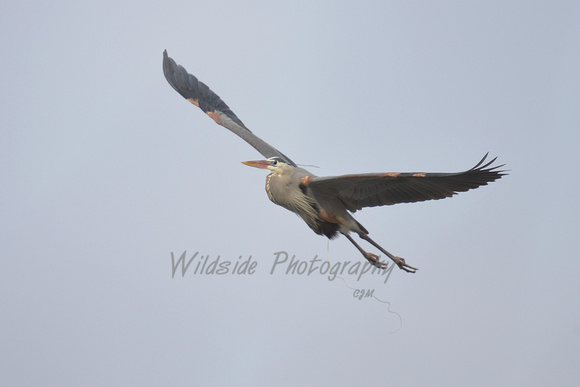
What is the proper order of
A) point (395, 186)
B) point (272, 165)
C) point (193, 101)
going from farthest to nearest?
point (193, 101), point (272, 165), point (395, 186)

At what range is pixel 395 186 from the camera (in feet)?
28.9

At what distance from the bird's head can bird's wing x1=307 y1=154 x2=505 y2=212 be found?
1.55ft

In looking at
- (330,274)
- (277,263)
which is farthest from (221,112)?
(330,274)

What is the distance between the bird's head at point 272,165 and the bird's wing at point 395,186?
0.47m

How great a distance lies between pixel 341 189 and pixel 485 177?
1.61m

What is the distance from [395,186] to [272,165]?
4.80 ft

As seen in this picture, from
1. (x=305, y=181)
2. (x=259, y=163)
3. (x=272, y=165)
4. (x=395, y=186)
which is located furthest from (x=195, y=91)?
(x=395, y=186)

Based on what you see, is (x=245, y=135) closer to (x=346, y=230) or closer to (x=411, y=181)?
(x=346, y=230)

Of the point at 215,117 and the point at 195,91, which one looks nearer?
the point at 215,117

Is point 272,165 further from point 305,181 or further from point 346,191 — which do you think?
point 346,191

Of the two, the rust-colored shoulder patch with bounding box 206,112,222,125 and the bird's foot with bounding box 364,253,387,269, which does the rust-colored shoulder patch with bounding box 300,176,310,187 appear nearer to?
the bird's foot with bounding box 364,253,387,269

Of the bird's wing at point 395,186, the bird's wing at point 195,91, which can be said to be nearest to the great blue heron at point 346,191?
the bird's wing at point 395,186

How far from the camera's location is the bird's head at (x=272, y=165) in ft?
30.4

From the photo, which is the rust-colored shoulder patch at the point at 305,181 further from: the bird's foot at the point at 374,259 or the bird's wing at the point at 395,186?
the bird's foot at the point at 374,259
